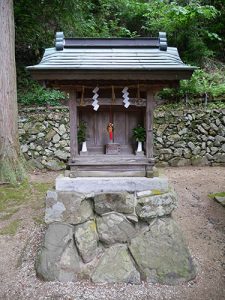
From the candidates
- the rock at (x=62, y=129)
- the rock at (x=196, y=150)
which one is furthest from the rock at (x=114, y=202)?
the rock at (x=196, y=150)

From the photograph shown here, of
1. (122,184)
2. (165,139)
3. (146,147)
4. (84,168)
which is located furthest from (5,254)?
(165,139)

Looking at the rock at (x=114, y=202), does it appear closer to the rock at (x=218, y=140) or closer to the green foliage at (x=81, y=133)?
the green foliage at (x=81, y=133)

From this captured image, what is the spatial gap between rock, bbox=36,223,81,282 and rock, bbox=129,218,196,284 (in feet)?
2.61

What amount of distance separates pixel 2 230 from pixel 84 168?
2.02 m

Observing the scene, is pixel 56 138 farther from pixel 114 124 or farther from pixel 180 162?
pixel 114 124

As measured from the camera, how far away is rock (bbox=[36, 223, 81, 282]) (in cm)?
339

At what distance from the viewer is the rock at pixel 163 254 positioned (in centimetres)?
340

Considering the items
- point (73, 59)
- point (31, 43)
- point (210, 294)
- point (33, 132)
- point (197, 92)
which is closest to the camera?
point (210, 294)

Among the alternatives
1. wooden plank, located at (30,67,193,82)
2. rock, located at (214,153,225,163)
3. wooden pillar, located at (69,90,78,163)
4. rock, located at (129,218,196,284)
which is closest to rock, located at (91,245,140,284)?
rock, located at (129,218,196,284)

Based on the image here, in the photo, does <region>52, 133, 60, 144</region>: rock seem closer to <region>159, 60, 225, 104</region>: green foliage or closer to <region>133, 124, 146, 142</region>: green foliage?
<region>159, 60, 225, 104</region>: green foliage

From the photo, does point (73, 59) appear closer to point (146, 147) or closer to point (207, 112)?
point (146, 147)

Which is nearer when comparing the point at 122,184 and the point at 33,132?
the point at 122,184

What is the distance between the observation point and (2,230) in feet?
14.9

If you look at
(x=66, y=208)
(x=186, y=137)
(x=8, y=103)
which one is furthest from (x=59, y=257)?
(x=186, y=137)
